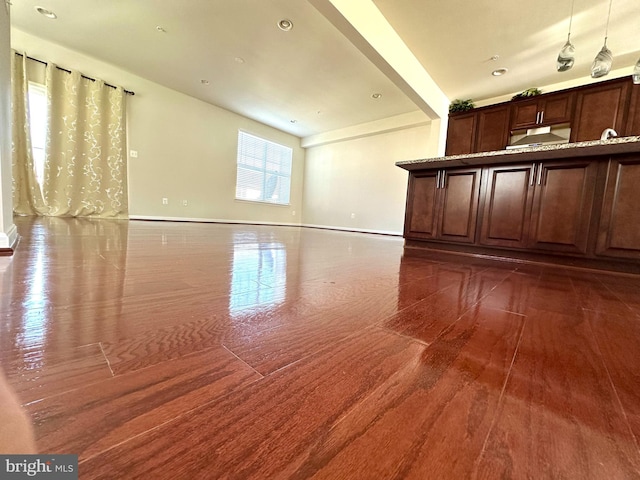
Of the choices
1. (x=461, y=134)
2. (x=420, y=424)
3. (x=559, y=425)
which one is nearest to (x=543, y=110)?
(x=461, y=134)

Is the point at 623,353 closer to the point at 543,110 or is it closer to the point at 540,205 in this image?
the point at 540,205

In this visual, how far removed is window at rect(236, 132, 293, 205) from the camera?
6.29 m

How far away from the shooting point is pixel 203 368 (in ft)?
1.59

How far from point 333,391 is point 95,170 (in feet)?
18.2

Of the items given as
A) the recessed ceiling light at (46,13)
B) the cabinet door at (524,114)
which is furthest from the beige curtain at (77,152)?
the cabinet door at (524,114)

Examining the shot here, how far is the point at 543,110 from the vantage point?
400 centimetres

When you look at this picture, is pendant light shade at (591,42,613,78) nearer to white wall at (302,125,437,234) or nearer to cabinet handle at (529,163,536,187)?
cabinet handle at (529,163,536,187)

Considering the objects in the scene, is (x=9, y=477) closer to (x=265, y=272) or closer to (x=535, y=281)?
(x=265, y=272)

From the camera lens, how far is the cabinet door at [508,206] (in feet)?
7.64

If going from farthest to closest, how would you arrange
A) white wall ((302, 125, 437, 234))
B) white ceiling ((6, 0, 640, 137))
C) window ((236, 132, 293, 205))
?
window ((236, 132, 293, 205)), white wall ((302, 125, 437, 234)), white ceiling ((6, 0, 640, 137))

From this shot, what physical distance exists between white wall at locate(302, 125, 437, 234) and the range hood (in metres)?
1.27

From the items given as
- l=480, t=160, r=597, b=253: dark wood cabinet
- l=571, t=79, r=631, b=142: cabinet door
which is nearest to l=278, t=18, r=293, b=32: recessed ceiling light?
l=480, t=160, r=597, b=253: dark wood cabinet

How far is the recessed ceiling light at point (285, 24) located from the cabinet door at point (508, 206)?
2.77 meters

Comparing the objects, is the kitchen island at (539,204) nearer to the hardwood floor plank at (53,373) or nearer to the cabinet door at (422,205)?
the cabinet door at (422,205)
